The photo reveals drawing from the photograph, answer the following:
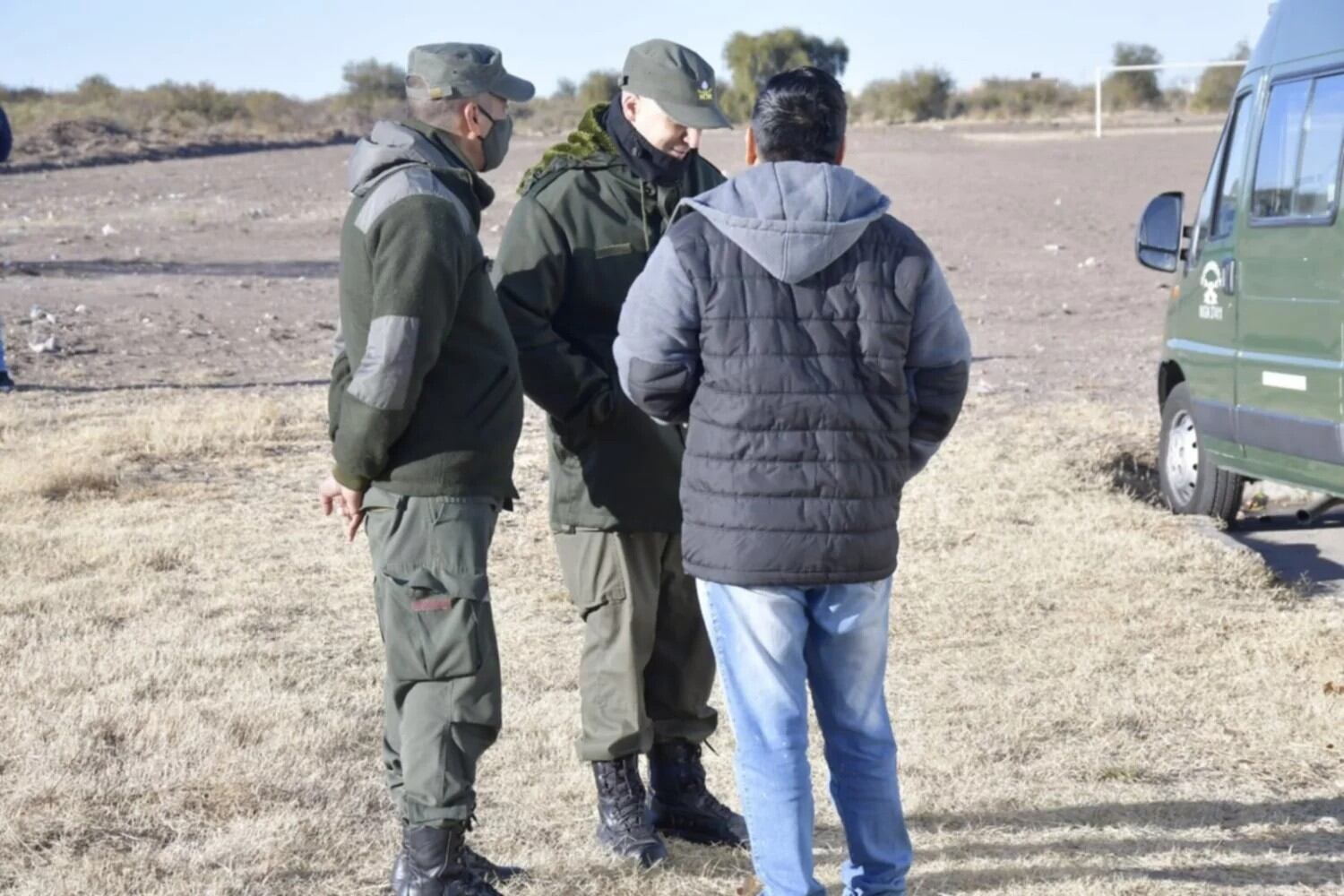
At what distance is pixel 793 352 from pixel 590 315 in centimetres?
105

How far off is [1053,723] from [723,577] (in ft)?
7.71

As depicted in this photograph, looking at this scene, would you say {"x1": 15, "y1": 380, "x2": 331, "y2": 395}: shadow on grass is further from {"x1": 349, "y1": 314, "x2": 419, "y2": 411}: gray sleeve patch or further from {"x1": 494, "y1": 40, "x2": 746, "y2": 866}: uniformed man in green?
{"x1": 349, "y1": 314, "x2": 419, "y2": 411}: gray sleeve patch

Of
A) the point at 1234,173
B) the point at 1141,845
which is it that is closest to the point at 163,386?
the point at 1234,173

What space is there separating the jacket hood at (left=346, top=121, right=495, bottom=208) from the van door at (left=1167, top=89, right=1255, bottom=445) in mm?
4275

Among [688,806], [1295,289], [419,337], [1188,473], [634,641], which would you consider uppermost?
[419,337]

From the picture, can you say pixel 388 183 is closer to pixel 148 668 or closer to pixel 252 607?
pixel 148 668

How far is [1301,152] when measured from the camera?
6680 millimetres

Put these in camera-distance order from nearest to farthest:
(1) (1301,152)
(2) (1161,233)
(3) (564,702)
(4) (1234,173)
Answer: (3) (564,702) → (1) (1301,152) → (4) (1234,173) → (2) (1161,233)

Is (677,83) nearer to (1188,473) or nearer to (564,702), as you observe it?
(564,702)

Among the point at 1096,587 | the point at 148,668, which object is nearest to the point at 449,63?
the point at 148,668

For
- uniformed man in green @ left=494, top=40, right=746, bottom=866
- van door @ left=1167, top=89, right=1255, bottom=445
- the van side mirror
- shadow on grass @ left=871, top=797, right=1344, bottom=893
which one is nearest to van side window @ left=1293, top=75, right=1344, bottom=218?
van door @ left=1167, top=89, right=1255, bottom=445

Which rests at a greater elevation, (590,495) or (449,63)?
(449,63)

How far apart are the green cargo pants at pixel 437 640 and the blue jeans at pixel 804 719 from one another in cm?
60

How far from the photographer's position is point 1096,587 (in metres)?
6.82
